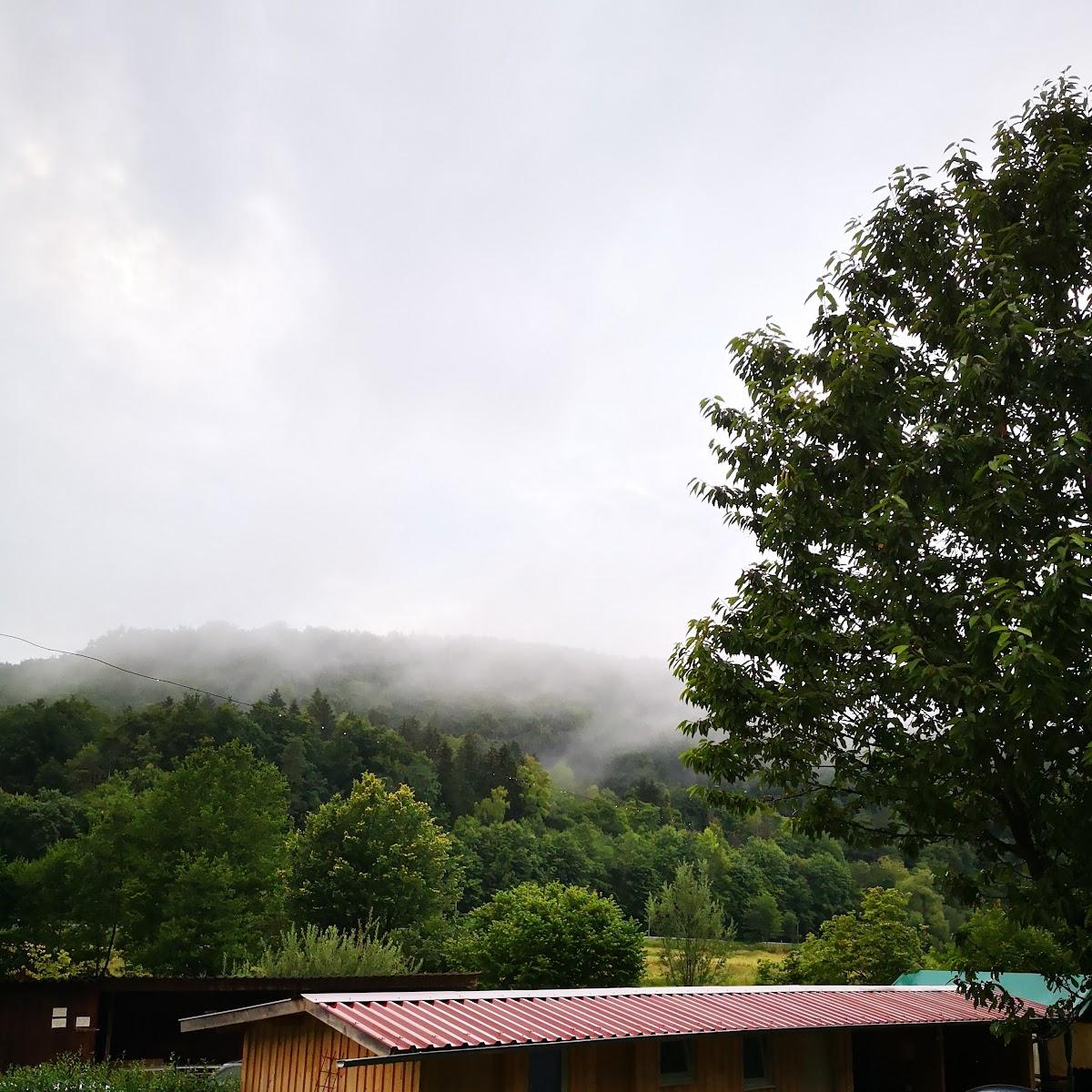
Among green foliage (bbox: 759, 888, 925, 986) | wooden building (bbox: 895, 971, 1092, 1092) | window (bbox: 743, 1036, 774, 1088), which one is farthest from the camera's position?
green foliage (bbox: 759, 888, 925, 986)

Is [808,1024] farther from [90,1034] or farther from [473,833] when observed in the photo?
[473,833]

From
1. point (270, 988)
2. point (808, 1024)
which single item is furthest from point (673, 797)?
point (808, 1024)

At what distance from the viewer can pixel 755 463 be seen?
1355 centimetres

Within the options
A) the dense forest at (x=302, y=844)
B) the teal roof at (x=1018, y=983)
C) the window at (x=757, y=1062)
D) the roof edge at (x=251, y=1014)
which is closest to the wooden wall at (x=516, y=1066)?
the window at (x=757, y=1062)

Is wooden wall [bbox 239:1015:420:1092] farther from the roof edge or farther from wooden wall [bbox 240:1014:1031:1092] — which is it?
the roof edge

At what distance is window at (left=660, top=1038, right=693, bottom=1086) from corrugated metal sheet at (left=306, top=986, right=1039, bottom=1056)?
569 millimetres

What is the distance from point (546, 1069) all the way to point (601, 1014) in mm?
1038

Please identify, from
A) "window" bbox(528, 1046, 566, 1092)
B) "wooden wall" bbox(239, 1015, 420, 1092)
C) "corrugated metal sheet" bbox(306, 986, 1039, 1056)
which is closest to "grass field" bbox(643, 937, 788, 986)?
"corrugated metal sheet" bbox(306, 986, 1039, 1056)

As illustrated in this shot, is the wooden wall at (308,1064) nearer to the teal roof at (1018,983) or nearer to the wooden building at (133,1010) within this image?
the wooden building at (133,1010)

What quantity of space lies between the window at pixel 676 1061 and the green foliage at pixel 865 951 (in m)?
27.9

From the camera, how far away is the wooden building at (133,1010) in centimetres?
2541

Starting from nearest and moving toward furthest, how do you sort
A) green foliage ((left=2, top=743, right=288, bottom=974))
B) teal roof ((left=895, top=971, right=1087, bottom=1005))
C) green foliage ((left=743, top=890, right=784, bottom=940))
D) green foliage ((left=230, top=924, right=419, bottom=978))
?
1. teal roof ((left=895, top=971, right=1087, bottom=1005))
2. green foliage ((left=230, top=924, right=419, bottom=978))
3. green foliage ((left=2, top=743, right=288, bottom=974))
4. green foliage ((left=743, top=890, right=784, bottom=940))

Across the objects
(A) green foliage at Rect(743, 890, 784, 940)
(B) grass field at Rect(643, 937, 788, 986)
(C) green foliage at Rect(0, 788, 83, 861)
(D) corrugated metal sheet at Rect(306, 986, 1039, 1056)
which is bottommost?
(B) grass field at Rect(643, 937, 788, 986)

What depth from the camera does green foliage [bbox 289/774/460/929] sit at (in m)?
57.7
